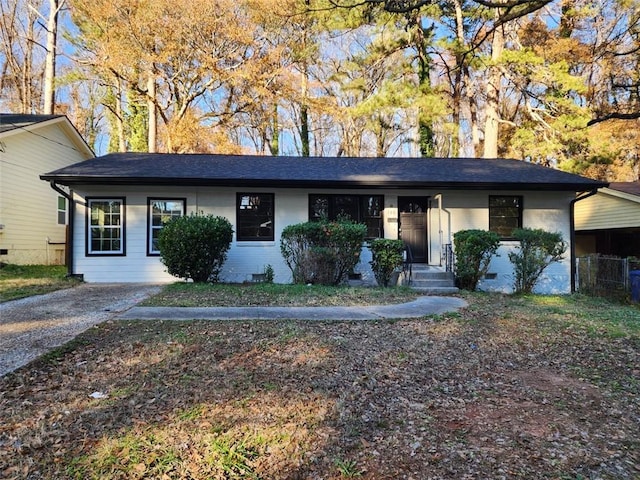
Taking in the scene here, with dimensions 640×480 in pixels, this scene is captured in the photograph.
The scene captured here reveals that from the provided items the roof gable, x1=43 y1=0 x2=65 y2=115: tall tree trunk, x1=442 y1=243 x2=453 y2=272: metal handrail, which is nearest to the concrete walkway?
x1=442 y1=243 x2=453 y2=272: metal handrail

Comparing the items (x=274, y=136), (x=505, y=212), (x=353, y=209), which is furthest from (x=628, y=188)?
(x=274, y=136)

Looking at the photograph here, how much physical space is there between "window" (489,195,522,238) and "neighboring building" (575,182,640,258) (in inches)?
252

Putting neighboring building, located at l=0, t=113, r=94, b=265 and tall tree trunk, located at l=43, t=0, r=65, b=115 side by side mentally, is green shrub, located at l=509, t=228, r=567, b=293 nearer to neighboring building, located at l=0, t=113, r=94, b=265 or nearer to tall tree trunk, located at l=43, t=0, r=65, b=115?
neighboring building, located at l=0, t=113, r=94, b=265

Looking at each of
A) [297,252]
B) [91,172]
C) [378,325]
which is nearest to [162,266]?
[91,172]

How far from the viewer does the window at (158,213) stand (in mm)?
10484

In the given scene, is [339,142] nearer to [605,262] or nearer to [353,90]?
[353,90]

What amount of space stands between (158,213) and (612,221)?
1651 centimetres

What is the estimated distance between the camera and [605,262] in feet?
34.7

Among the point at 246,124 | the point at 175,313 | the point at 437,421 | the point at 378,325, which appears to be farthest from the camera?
the point at 246,124

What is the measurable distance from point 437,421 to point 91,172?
1017cm

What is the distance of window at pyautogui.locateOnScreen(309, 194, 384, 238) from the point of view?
1102 cm

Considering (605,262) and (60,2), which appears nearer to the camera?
(605,262)

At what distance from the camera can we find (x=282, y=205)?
10836mm

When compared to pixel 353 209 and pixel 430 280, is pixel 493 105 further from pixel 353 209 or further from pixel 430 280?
pixel 430 280
